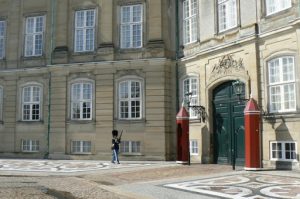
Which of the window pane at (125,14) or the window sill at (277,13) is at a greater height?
the window pane at (125,14)

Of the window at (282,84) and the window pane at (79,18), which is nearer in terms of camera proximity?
the window at (282,84)

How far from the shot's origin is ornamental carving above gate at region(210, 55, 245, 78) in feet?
63.7

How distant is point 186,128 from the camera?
21.1 meters

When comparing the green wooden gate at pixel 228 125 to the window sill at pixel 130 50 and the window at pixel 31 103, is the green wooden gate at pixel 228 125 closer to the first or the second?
the window sill at pixel 130 50

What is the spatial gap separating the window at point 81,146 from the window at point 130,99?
2681mm

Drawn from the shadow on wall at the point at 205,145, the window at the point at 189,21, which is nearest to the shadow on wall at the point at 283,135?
the shadow on wall at the point at 205,145

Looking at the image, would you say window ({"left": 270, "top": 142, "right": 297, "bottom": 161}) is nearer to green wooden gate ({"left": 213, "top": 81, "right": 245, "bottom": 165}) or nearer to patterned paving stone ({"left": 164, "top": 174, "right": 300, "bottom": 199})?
green wooden gate ({"left": 213, "top": 81, "right": 245, "bottom": 165})

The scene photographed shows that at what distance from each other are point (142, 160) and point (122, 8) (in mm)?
9346

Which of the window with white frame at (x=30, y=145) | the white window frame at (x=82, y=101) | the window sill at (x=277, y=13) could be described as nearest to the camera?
the window sill at (x=277, y=13)

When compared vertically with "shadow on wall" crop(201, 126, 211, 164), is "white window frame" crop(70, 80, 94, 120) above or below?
above

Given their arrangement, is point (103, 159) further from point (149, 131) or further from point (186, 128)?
point (186, 128)

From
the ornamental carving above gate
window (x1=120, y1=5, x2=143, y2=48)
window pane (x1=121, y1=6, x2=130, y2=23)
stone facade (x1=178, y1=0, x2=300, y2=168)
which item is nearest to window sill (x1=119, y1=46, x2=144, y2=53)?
window (x1=120, y1=5, x2=143, y2=48)

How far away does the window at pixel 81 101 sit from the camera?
25.6m

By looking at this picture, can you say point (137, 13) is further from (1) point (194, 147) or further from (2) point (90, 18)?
(1) point (194, 147)
